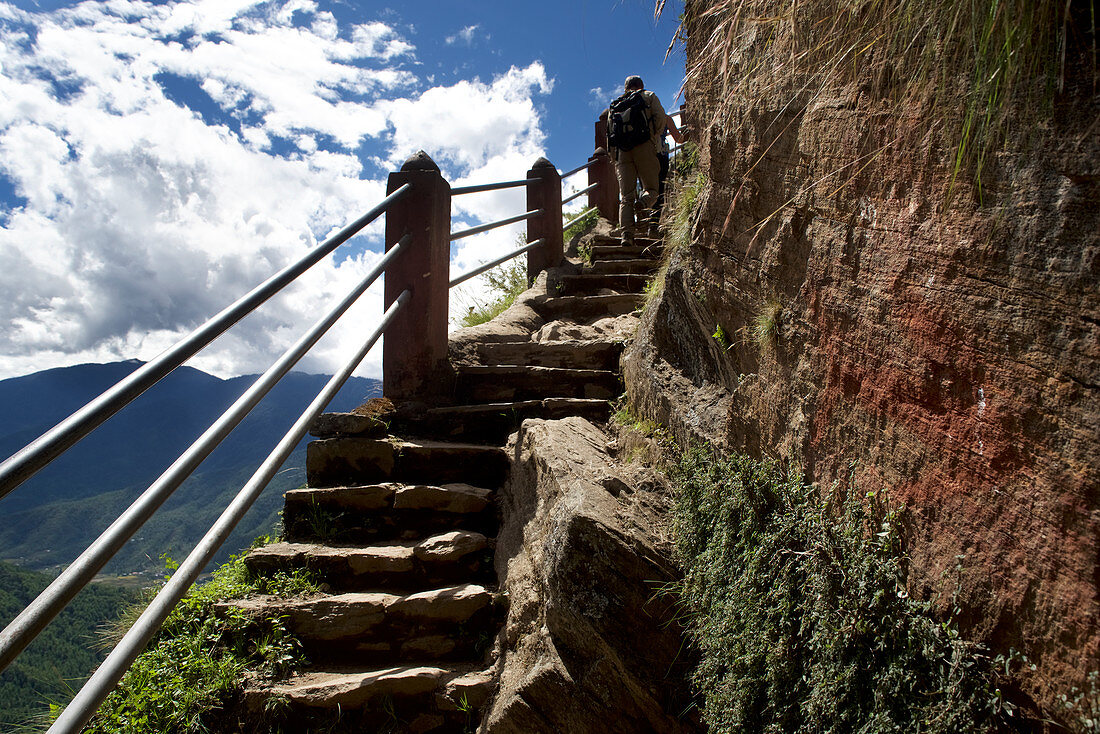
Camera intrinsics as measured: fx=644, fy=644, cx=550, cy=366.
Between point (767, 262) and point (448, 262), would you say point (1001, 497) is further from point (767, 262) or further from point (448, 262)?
point (448, 262)

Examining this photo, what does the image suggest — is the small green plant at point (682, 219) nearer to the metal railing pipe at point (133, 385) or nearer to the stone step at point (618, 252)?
the metal railing pipe at point (133, 385)

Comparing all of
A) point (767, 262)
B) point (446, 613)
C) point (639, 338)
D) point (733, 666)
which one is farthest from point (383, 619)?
point (767, 262)

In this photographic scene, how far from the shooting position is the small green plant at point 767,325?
2383 mm

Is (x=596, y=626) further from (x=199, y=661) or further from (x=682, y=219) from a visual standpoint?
(x=682, y=219)

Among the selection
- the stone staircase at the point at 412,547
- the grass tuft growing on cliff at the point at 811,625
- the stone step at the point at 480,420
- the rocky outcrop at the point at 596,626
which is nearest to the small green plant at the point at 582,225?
the stone staircase at the point at 412,547

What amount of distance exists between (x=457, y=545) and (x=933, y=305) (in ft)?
8.00

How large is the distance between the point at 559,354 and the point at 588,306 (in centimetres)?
152

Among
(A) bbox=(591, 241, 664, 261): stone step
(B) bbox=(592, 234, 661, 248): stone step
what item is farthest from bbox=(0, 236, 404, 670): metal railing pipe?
(B) bbox=(592, 234, 661, 248): stone step

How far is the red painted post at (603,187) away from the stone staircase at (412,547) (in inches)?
218

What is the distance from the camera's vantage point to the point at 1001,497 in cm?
147

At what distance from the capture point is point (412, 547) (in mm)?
3373

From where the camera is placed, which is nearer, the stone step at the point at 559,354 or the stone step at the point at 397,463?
the stone step at the point at 397,463

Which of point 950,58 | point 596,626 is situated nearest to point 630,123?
point 950,58

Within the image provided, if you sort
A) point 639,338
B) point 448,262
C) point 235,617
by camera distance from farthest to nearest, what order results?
point 448,262 → point 639,338 → point 235,617
